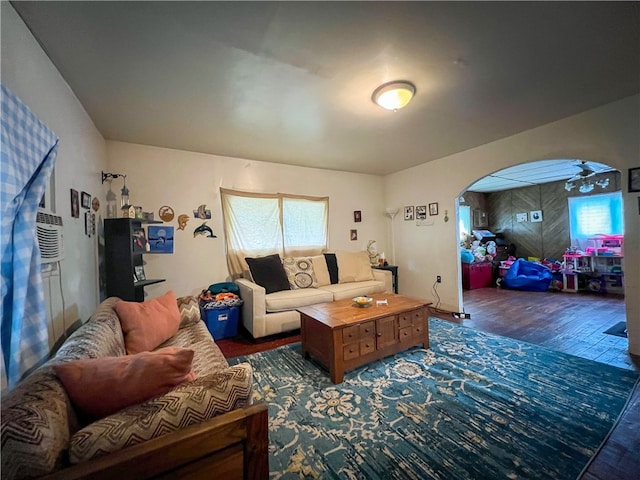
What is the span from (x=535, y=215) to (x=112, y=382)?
7.77 m

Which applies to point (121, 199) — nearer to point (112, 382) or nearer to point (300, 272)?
point (300, 272)

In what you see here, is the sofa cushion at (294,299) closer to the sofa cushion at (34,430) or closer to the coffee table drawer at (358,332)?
the coffee table drawer at (358,332)

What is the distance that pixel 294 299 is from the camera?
3.12m

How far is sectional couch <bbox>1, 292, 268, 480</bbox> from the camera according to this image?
660mm

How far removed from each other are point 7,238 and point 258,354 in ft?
6.68

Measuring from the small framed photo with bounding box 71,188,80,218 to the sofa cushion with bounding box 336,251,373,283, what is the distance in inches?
117

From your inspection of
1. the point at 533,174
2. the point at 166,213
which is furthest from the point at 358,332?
the point at 533,174

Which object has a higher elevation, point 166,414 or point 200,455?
point 166,414

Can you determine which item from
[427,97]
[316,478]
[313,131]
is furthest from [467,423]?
[313,131]

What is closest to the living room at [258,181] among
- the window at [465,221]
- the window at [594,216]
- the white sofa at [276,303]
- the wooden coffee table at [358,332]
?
the white sofa at [276,303]

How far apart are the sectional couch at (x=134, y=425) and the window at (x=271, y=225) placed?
265 centimetres

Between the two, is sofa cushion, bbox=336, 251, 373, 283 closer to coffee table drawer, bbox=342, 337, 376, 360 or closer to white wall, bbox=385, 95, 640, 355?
white wall, bbox=385, 95, 640, 355

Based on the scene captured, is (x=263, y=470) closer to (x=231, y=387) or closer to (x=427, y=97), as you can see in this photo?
(x=231, y=387)

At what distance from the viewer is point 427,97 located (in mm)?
2223
